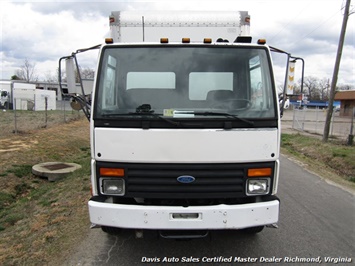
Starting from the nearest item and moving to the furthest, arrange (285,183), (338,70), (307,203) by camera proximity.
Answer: (307,203) < (285,183) < (338,70)

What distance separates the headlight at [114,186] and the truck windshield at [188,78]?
79cm

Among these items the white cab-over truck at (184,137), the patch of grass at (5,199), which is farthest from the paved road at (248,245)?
the patch of grass at (5,199)

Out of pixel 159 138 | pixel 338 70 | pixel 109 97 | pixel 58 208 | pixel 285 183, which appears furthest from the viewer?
pixel 338 70

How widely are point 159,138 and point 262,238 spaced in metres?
2.13

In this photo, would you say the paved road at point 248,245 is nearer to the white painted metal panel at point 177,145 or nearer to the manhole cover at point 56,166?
the white painted metal panel at point 177,145

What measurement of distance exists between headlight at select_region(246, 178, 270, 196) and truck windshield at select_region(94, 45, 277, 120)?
0.72m

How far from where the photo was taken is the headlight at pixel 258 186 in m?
3.33

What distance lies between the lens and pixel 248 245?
392cm

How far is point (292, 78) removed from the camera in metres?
3.74

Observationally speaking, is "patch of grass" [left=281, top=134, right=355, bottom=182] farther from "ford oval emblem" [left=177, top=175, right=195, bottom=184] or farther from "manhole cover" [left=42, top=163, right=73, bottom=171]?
"manhole cover" [left=42, top=163, right=73, bottom=171]

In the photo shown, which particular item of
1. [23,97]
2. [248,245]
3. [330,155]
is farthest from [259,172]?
[23,97]

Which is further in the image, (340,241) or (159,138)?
(340,241)

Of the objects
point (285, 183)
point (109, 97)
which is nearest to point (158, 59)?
point (109, 97)

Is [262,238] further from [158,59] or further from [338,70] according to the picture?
[338,70]
